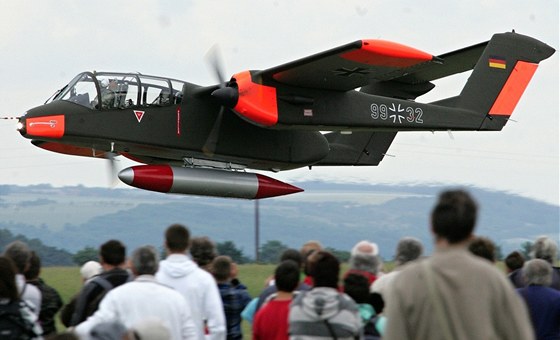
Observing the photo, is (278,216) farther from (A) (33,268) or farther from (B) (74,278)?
(A) (33,268)

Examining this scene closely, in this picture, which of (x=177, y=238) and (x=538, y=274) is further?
(x=538, y=274)

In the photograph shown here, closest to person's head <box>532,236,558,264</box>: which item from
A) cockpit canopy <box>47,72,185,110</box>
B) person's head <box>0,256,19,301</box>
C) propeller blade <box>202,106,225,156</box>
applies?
person's head <box>0,256,19,301</box>

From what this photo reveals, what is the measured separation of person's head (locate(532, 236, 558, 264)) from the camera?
396 inches

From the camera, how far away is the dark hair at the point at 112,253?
324 inches

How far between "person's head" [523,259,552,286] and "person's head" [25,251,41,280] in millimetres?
4222

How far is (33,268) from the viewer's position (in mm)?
8672

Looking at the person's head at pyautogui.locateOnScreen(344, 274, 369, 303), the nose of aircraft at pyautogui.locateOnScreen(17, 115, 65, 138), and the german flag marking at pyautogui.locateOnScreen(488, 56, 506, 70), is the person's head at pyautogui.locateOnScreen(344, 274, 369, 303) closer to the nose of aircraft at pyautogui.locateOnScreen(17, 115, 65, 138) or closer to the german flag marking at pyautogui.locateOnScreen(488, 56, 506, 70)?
the nose of aircraft at pyautogui.locateOnScreen(17, 115, 65, 138)

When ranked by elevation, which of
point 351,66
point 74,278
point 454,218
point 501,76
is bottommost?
point 74,278

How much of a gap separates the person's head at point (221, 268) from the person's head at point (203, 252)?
8 centimetres

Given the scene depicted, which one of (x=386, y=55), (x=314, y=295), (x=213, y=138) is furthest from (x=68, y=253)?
(x=314, y=295)

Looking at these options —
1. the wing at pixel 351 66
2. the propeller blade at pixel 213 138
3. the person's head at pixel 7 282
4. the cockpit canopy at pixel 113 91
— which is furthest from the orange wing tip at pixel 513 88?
the person's head at pixel 7 282

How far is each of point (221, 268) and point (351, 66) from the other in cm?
1219

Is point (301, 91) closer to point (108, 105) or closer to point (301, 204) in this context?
point (108, 105)

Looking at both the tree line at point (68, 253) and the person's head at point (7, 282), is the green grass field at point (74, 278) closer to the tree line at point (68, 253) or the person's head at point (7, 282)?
the tree line at point (68, 253)
